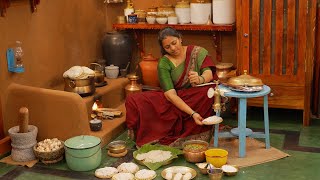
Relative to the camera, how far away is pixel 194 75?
4.35 meters

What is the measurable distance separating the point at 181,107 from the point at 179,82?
13.7 inches

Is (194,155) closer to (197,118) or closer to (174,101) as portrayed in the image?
(197,118)

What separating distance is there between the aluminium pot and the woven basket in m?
0.13

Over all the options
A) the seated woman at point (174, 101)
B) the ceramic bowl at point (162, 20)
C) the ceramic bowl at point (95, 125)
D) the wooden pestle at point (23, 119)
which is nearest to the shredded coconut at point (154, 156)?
the seated woman at point (174, 101)

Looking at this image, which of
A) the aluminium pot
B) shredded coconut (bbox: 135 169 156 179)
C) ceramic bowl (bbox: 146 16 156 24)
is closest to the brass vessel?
shredded coconut (bbox: 135 169 156 179)

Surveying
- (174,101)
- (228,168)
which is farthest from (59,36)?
(228,168)

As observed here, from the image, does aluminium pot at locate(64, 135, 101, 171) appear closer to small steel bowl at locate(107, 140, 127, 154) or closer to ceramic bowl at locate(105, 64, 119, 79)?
small steel bowl at locate(107, 140, 127, 154)

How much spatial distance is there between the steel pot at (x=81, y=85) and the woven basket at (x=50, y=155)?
888 mm

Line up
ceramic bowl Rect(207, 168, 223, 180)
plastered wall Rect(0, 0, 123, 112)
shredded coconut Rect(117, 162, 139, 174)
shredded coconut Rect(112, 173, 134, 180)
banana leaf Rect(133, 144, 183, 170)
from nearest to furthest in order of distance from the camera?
ceramic bowl Rect(207, 168, 223, 180) < shredded coconut Rect(112, 173, 134, 180) < shredded coconut Rect(117, 162, 139, 174) < banana leaf Rect(133, 144, 183, 170) < plastered wall Rect(0, 0, 123, 112)

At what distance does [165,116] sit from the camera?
4.44 meters

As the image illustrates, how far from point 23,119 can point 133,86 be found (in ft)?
5.64

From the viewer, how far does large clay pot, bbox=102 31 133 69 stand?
18.7ft

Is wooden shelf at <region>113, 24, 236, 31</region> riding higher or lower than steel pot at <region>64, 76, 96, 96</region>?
higher

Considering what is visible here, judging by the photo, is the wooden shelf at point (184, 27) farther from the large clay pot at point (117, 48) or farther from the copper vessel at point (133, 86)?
the copper vessel at point (133, 86)
